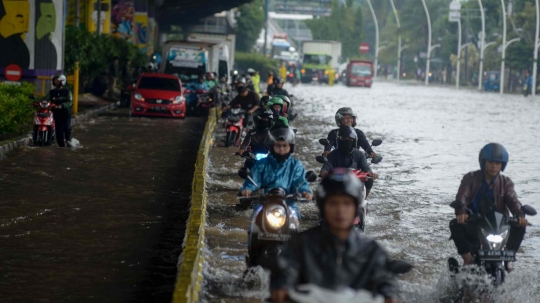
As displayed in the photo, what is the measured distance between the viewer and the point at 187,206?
13070mm

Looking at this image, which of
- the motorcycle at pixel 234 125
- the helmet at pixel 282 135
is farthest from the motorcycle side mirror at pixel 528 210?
the motorcycle at pixel 234 125

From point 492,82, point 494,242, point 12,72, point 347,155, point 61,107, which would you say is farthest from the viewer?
point 492,82

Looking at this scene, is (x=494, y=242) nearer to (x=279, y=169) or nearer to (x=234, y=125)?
(x=279, y=169)

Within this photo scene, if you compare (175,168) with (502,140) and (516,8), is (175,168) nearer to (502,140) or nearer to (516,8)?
(502,140)

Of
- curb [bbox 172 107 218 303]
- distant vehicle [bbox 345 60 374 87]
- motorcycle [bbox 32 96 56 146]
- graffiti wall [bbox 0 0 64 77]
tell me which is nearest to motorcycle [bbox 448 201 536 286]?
curb [bbox 172 107 218 303]

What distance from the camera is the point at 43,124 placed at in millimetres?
19609

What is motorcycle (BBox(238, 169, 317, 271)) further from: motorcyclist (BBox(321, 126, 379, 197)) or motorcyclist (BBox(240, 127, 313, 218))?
motorcyclist (BBox(321, 126, 379, 197))

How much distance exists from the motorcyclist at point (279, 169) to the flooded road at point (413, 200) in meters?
0.73

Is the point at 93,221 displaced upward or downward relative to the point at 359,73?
downward

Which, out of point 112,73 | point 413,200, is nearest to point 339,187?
point 413,200

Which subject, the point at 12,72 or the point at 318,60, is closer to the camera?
the point at 12,72

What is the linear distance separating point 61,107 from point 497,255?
12947mm

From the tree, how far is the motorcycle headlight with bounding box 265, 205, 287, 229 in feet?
309

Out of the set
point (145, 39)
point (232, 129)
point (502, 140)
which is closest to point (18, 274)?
point (232, 129)
